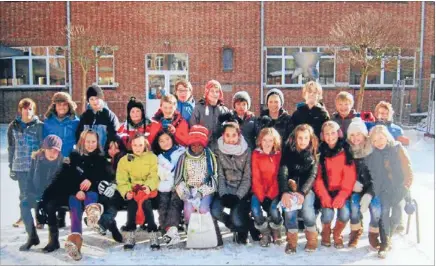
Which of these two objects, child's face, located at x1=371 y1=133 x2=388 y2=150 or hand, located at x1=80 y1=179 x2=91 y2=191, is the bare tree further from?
hand, located at x1=80 y1=179 x2=91 y2=191

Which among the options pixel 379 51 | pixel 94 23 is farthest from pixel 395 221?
pixel 94 23

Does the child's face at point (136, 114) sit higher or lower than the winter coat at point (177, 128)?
higher

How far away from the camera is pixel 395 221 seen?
15.1 ft

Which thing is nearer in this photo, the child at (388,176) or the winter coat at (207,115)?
the child at (388,176)

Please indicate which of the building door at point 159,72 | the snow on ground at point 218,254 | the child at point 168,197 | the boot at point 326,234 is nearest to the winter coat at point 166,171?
the child at point 168,197

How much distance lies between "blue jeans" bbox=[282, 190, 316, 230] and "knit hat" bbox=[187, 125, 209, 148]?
110 cm

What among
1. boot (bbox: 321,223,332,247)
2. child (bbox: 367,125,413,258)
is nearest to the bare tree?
child (bbox: 367,125,413,258)

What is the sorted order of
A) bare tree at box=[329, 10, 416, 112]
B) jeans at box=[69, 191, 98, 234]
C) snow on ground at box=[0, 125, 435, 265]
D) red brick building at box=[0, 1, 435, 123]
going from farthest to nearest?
red brick building at box=[0, 1, 435, 123] → bare tree at box=[329, 10, 416, 112] → jeans at box=[69, 191, 98, 234] → snow on ground at box=[0, 125, 435, 265]

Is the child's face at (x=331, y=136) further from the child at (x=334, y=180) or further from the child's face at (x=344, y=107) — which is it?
the child's face at (x=344, y=107)

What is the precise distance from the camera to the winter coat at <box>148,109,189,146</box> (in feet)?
16.5

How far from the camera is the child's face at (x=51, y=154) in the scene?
4.72 m

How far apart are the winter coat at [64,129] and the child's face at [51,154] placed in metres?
0.40

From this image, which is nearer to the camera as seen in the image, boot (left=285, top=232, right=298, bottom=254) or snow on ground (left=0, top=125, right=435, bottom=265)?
snow on ground (left=0, top=125, right=435, bottom=265)

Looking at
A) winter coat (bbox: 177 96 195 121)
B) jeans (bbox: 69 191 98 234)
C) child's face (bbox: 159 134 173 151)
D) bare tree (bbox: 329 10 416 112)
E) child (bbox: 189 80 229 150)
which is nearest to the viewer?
jeans (bbox: 69 191 98 234)
